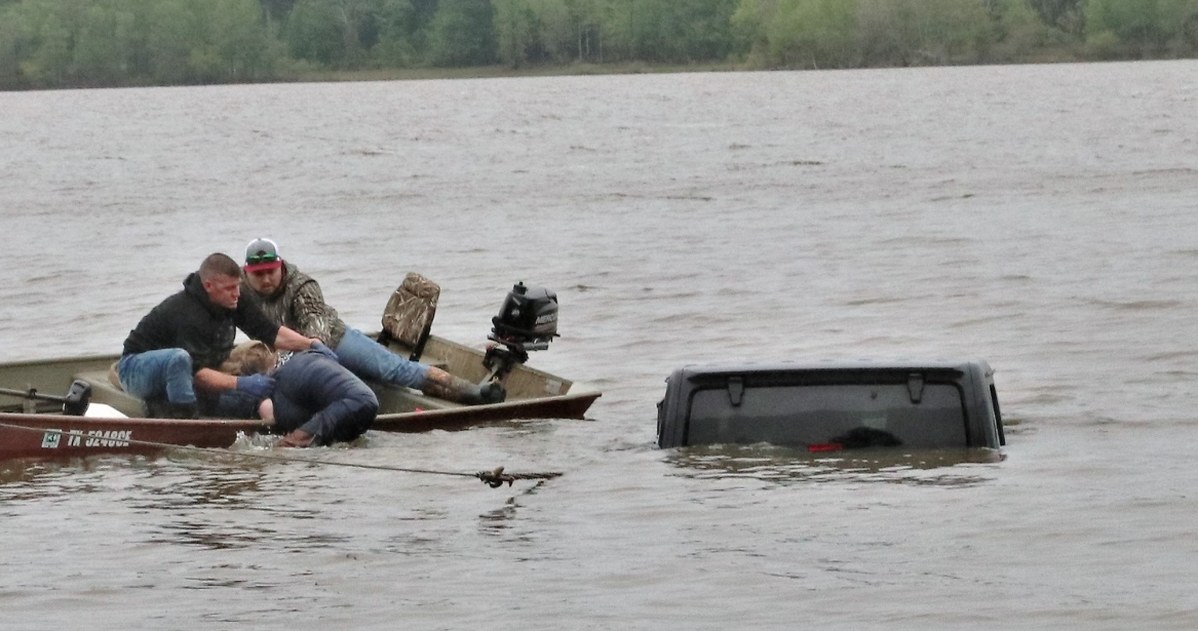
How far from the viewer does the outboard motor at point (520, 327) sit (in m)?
13.8

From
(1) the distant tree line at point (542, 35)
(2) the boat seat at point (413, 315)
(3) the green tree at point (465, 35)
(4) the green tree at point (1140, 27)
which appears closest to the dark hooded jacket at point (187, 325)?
(2) the boat seat at point (413, 315)

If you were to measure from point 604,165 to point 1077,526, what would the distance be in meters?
38.4

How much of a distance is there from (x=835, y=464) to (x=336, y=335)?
149 inches

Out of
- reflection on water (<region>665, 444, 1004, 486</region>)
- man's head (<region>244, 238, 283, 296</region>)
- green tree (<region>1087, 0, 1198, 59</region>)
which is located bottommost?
reflection on water (<region>665, 444, 1004, 486</region>)

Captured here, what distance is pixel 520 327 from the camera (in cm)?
1384

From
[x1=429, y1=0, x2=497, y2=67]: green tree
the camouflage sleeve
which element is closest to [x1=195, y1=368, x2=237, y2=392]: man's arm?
the camouflage sleeve

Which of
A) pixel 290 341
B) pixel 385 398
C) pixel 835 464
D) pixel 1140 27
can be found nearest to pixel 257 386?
pixel 290 341

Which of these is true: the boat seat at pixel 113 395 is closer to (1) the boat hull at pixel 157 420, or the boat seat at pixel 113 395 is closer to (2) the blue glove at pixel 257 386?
(1) the boat hull at pixel 157 420

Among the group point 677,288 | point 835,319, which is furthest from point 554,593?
point 677,288

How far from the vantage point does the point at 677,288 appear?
2345 centimetres

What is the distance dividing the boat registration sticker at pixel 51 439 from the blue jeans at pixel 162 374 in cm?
58

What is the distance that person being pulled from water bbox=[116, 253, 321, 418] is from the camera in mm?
12329

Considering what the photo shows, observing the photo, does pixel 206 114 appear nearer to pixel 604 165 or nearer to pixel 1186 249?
pixel 604 165

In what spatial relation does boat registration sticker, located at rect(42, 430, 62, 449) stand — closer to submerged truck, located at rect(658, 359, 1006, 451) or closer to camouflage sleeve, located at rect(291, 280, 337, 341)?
camouflage sleeve, located at rect(291, 280, 337, 341)
